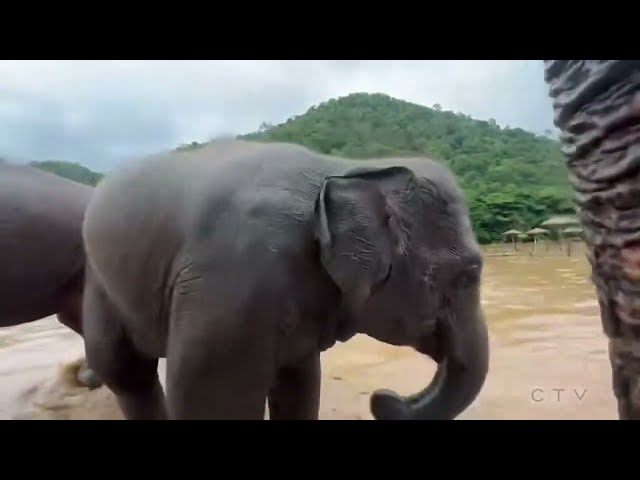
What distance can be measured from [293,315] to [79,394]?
4.55ft

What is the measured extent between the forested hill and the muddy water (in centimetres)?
20

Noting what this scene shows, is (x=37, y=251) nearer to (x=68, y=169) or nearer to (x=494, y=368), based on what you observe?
(x=68, y=169)

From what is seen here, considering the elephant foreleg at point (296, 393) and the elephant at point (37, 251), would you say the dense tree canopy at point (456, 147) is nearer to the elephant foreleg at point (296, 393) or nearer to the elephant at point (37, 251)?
the elephant at point (37, 251)

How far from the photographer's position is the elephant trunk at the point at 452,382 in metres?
0.95

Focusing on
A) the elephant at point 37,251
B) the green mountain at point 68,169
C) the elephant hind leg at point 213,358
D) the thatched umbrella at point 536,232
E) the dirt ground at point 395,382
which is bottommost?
the dirt ground at point 395,382

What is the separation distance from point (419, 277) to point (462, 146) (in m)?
0.76

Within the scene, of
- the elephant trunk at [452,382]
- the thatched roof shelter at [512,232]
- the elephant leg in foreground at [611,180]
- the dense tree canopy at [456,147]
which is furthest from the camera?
the thatched roof shelter at [512,232]

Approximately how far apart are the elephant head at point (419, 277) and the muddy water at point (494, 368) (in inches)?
10.8

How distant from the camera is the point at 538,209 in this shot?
2.10 metres

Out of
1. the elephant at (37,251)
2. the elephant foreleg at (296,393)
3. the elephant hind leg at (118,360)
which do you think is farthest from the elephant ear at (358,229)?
the elephant at (37,251)

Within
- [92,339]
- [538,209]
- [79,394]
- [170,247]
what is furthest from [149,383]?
[538,209]

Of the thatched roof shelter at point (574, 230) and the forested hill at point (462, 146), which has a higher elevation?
the forested hill at point (462, 146)
